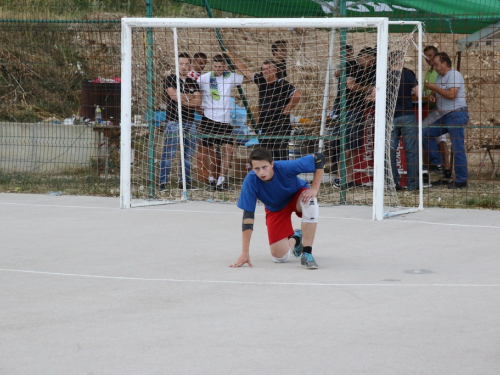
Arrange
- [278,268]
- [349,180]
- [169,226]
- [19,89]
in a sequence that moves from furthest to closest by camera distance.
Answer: [19,89] → [349,180] → [169,226] → [278,268]

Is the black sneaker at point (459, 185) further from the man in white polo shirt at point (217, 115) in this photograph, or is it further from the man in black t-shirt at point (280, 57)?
the man in white polo shirt at point (217, 115)

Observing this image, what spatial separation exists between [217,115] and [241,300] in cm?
643

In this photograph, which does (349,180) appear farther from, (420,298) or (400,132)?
(420,298)

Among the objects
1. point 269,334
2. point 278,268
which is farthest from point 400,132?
point 269,334

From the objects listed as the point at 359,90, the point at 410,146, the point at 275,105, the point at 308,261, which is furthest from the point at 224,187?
the point at 308,261

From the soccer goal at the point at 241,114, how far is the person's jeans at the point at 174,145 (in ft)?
0.05

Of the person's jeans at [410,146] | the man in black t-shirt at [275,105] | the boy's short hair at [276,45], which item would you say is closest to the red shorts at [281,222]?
the man in black t-shirt at [275,105]

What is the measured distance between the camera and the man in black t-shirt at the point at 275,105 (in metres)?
11.7

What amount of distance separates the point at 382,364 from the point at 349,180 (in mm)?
7434

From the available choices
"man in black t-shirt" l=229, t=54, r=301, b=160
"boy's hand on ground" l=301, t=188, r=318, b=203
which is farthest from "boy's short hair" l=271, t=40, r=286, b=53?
"boy's hand on ground" l=301, t=188, r=318, b=203

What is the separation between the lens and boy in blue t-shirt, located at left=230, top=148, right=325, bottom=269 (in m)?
6.84

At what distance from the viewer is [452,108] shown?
12398mm

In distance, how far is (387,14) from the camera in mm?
14523

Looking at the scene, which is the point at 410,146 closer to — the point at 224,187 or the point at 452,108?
the point at 452,108
